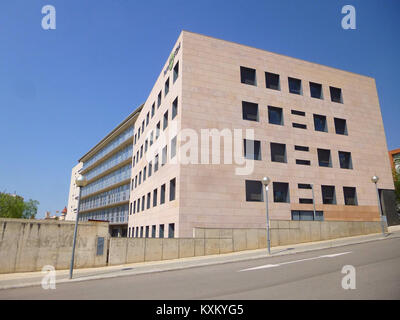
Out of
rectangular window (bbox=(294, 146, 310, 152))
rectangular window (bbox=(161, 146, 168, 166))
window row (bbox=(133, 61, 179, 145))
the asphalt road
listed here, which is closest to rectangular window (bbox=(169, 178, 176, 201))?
rectangular window (bbox=(161, 146, 168, 166))

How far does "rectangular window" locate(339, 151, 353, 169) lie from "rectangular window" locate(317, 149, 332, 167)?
178cm

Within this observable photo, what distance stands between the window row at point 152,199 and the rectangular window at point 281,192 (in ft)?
29.2

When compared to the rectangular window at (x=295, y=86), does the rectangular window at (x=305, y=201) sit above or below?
below

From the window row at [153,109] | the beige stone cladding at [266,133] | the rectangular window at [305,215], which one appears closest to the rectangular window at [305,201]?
the beige stone cladding at [266,133]

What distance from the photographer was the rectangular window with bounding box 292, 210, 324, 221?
78.4ft

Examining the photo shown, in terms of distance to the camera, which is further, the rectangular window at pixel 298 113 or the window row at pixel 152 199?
the rectangular window at pixel 298 113

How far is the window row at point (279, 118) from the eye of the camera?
24906mm

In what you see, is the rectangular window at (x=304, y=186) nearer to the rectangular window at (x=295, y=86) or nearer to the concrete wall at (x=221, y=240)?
the concrete wall at (x=221, y=240)

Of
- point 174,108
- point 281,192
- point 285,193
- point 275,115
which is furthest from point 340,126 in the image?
point 174,108

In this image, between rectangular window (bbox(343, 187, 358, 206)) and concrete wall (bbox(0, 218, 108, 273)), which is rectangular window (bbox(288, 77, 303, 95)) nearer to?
rectangular window (bbox(343, 187, 358, 206))

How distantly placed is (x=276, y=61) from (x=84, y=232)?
2379cm

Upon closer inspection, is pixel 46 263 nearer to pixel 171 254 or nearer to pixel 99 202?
pixel 171 254

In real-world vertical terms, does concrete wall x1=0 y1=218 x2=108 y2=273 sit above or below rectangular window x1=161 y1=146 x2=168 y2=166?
below

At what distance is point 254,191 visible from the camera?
75.7 ft
